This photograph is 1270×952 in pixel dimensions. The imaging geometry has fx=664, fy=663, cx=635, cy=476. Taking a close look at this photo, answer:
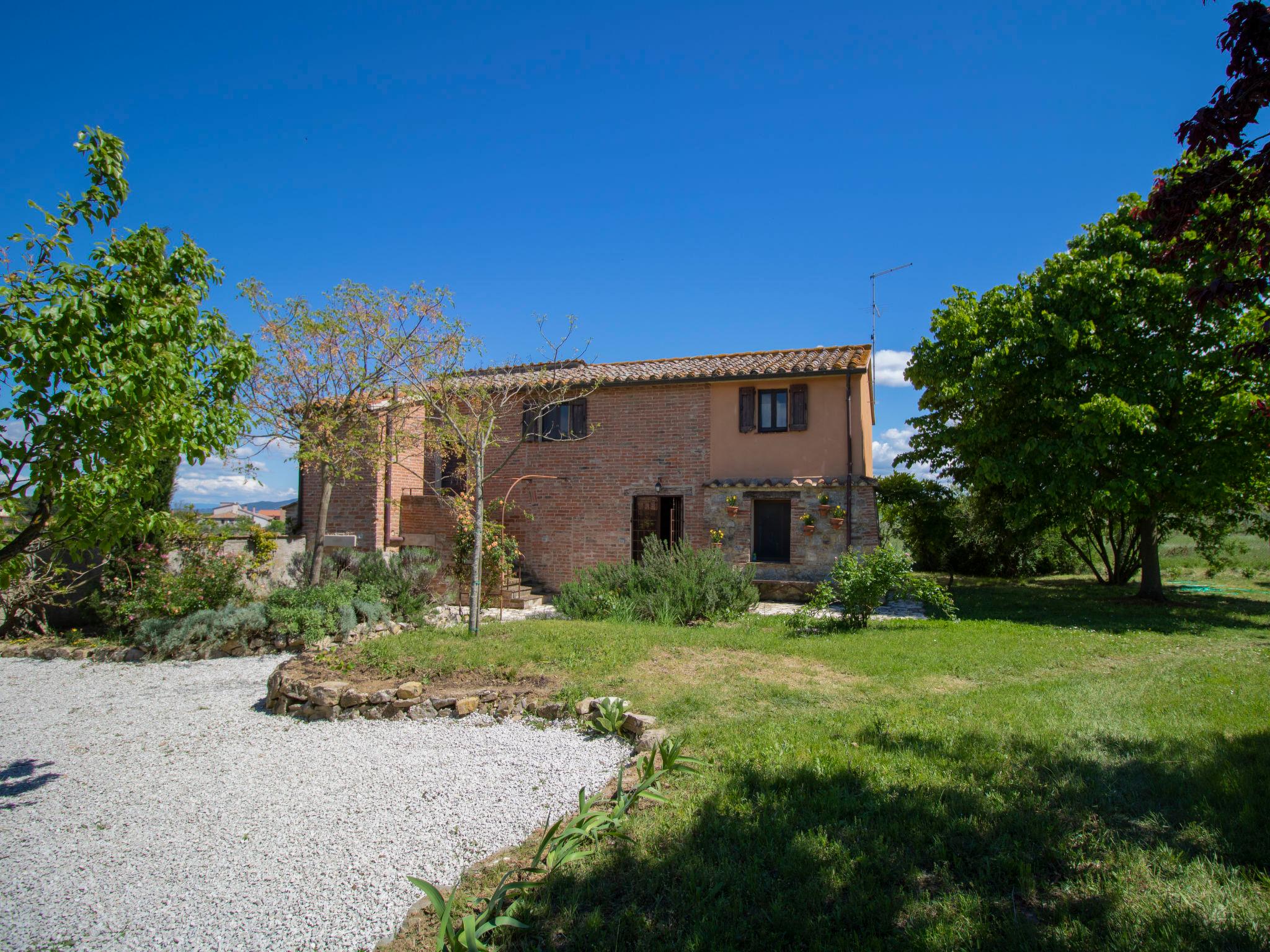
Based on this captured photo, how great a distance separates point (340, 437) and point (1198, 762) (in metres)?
12.2

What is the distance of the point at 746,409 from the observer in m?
15.1

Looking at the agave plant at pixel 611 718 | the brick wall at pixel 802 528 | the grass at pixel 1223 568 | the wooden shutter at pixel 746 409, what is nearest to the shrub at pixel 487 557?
the brick wall at pixel 802 528

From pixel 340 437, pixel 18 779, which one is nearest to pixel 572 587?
pixel 340 437

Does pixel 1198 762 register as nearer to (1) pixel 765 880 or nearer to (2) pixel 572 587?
(1) pixel 765 880

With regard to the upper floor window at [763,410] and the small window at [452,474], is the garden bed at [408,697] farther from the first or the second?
the upper floor window at [763,410]

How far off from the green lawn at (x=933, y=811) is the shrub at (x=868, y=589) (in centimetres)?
208

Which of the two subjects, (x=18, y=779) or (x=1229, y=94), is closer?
(x=1229, y=94)

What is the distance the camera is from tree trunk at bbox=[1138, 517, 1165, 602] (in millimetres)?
14422

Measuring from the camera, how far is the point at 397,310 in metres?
11.4

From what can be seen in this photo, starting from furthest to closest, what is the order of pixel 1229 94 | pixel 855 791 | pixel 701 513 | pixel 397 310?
pixel 701 513
pixel 397 310
pixel 855 791
pixel 1229 94

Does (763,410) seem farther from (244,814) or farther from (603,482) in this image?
(244,814)

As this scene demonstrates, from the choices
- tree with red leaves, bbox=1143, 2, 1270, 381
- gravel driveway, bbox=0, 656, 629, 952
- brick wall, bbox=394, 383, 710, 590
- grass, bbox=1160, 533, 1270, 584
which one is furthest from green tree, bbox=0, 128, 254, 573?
grass, bbox=1160, 533, 1270, 584

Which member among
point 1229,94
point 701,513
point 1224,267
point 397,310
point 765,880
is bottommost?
point 765,880

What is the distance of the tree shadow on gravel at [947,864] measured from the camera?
2787 millimetres
